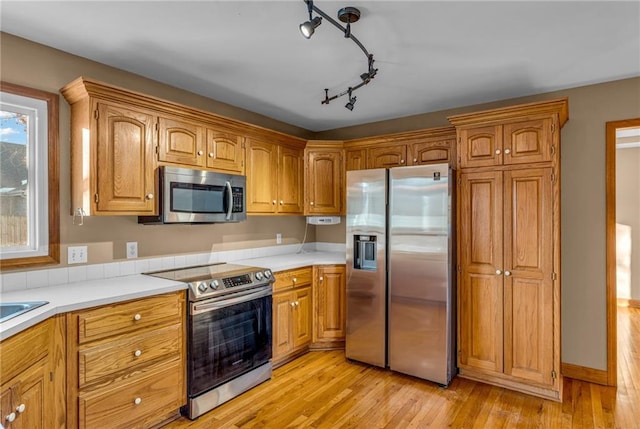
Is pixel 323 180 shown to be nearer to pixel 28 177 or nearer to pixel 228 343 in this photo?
pixel 228 343

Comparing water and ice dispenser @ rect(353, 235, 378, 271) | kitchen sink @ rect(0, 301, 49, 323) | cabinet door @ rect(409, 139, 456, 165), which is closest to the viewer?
kitchen sink @ rect(0, 301, 49, 323)

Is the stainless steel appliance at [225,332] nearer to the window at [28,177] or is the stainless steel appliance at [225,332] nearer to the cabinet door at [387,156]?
the window at [28,177]

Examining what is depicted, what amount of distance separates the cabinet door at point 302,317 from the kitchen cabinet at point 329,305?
0.07 metres

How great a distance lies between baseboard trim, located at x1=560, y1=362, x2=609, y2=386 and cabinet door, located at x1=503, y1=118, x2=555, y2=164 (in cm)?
178

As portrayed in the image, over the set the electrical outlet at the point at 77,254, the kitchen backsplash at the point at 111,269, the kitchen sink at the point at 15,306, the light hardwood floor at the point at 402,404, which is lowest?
the light hardwood floor at the point at 402,404

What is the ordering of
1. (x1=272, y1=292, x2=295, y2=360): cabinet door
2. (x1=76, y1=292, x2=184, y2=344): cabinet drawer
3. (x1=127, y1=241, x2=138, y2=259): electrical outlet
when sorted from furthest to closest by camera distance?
1. (x1=272, y1=292, x2=295, y2=360): cabinet door
2. (x1=127, y1=241, x2=138, y2=259): electrical outlet
3. (x1=76, y1=292, x2=184, y2=344): cabinet drawer

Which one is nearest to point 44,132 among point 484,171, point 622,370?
point 484,171

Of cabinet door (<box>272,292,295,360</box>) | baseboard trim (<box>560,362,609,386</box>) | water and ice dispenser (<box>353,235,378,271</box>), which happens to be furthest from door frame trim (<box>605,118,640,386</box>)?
cabinet door (<box>272,292,295,360</box>)

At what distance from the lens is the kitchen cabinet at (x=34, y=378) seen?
1.56 meters

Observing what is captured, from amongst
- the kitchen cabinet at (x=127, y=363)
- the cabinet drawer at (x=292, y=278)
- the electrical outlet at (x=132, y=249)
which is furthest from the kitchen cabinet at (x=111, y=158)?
the cabinet drawer at (x=292, y=278)

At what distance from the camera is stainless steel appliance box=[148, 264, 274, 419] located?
2.48 m

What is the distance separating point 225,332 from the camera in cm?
266

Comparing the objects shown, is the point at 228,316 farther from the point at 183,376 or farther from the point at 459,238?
the point at 459,238

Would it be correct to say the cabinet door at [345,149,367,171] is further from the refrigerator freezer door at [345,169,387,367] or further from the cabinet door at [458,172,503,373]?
the cabinet door at [458,172,503,373]
